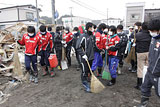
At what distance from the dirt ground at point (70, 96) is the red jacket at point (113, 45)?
117 cm

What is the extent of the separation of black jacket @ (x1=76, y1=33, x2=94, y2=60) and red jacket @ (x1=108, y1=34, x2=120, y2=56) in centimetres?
67

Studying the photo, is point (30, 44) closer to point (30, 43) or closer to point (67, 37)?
point (30, 43)

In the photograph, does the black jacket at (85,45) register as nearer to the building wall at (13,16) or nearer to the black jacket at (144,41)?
the black jacket at (144,41)

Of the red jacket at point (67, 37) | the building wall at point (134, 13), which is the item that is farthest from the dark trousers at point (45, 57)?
the building wall at point (134, 13)

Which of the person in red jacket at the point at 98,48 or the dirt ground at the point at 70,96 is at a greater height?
the person in red jacket at the point at 98,48

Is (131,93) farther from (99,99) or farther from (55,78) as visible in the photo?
(55,78)

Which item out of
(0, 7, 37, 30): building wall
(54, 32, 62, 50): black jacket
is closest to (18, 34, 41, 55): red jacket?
(54, 32, 62, 50): black jacket

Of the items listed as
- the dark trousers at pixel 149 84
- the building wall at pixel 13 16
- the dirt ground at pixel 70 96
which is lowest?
the dirt ground at pixel 70 96

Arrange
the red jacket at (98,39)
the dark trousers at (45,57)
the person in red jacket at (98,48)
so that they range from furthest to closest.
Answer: the dark trousers at (45,57) → the red jacket at (98,39) → the person in red jacket at (98,48)

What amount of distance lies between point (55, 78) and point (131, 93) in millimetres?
2961

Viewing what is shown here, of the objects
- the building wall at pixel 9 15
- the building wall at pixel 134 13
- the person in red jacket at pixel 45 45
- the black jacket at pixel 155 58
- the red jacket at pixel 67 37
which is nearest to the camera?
the black jacket at pixel 155 58

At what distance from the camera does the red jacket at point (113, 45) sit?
409 cm

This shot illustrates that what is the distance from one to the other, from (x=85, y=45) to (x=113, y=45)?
0.97 m

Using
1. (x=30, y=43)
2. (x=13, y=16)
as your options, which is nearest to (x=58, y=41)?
(x=30, y=43)
